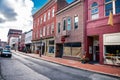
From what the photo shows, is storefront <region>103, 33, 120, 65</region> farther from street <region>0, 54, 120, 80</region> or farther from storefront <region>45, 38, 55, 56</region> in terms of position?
storefront <region>45, 38, 55, 56</region>

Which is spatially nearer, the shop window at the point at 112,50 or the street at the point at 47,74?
the street at the point at 47,74

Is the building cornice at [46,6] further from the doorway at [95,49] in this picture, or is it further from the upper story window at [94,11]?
the doorway at [95,49]

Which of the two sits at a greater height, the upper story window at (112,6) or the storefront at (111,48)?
the upper story window at (112,6)

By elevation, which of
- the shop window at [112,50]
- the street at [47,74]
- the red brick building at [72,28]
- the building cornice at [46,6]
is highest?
the building cornice at [46,6]

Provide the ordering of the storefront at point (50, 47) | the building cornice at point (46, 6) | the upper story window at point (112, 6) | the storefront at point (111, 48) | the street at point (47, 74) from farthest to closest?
1. the building cornice at point (46, 6)
2. the storefront at point (50, 47)
3. the upper story window at point (112, 6)
4. the storefront at point (111, 48)
5. the street at point (47, 74)

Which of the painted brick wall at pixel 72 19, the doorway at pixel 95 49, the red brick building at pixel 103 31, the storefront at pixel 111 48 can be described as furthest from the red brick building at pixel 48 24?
the storefront at pixel 111 48

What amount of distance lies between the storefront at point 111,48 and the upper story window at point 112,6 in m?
2.61

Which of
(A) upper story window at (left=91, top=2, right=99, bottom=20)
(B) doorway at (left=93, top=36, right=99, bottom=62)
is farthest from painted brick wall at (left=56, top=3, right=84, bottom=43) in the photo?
(A) upper story window at (left=91, top=2, right=99, bottom=20)

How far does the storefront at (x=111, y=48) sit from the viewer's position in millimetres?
14398

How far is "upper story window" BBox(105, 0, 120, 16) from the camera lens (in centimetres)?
1484

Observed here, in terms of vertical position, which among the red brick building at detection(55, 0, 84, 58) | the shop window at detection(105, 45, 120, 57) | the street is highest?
the red brick building at detection(55, 0, 84, 58)

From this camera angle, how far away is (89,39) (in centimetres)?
1889

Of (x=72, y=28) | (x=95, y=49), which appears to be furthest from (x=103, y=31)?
(x=72, y=28)

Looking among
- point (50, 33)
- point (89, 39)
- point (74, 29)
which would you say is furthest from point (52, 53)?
point (89, 39)
